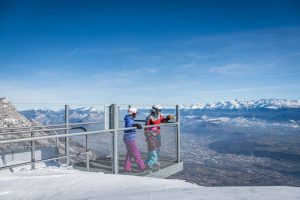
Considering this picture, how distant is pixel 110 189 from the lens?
13.8 ft

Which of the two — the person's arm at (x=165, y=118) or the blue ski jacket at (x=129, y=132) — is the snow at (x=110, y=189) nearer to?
the blue ski jacket at (x=129, y=132)

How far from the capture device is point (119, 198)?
3.62 metres

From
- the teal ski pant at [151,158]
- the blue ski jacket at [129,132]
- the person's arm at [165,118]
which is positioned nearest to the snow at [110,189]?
the blue ski jacket at [129,132]

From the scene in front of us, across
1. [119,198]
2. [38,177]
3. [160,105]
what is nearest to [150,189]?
[119,198]

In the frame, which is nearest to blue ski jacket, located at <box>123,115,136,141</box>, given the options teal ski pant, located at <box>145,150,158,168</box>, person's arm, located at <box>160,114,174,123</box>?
teal ski pant, located at <box>145,150,158,168</box>

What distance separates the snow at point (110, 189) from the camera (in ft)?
11.7

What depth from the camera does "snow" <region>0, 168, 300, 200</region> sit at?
3562mm

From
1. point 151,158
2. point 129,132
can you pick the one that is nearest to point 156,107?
point 151,158

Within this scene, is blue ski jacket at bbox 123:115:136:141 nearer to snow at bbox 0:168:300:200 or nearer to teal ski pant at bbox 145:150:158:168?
teal ski pant at bbox 145:150:158:168

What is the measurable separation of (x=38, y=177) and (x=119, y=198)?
1775mm

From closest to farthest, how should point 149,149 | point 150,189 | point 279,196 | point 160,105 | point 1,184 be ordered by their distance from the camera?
point 279,196
point 150,189
point 1,184
point 149,149
point 160,105

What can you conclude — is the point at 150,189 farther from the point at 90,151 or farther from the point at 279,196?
the point at 90,151

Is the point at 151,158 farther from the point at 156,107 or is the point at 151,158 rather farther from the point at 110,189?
the point at 110,189

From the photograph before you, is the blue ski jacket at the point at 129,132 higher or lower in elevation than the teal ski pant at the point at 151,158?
higher
